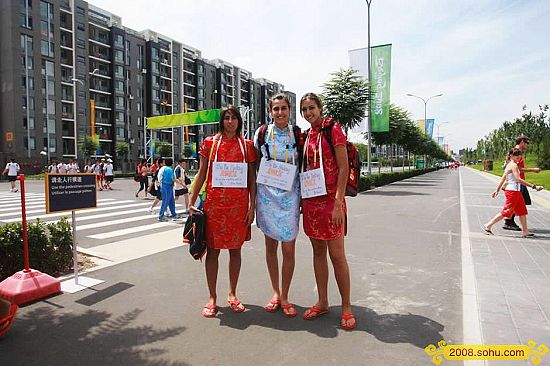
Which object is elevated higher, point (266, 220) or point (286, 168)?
point (286, 168)

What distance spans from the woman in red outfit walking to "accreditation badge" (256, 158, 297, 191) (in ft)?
0.39

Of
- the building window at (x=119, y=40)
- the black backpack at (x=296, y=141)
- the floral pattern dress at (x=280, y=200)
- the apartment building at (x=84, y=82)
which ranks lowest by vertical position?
the floral pattern dress at (x=280, y=200)

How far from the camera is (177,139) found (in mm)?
71125

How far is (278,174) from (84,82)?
197ft

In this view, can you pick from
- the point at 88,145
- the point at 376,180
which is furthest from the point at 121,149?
the point at 376,180

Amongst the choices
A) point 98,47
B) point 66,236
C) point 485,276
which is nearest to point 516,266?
point 485,276

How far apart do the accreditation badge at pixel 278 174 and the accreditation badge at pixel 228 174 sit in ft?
0.67

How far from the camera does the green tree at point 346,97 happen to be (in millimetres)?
17391

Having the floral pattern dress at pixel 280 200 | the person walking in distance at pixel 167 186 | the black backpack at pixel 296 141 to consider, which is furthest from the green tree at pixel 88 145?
the floral pattern dress at pixel 280 200

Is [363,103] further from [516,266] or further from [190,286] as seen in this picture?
[190,286]

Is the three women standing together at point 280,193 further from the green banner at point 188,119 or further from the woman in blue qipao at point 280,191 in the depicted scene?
the green banner at point 188,119

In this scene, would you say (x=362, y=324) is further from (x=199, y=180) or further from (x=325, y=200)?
(x=199, y=180)

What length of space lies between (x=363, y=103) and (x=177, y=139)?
5861cm

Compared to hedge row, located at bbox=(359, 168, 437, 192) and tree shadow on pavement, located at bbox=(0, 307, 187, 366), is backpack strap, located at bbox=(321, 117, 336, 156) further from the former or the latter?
hedge row, located at bbox=(359, 168, 437, 192)
